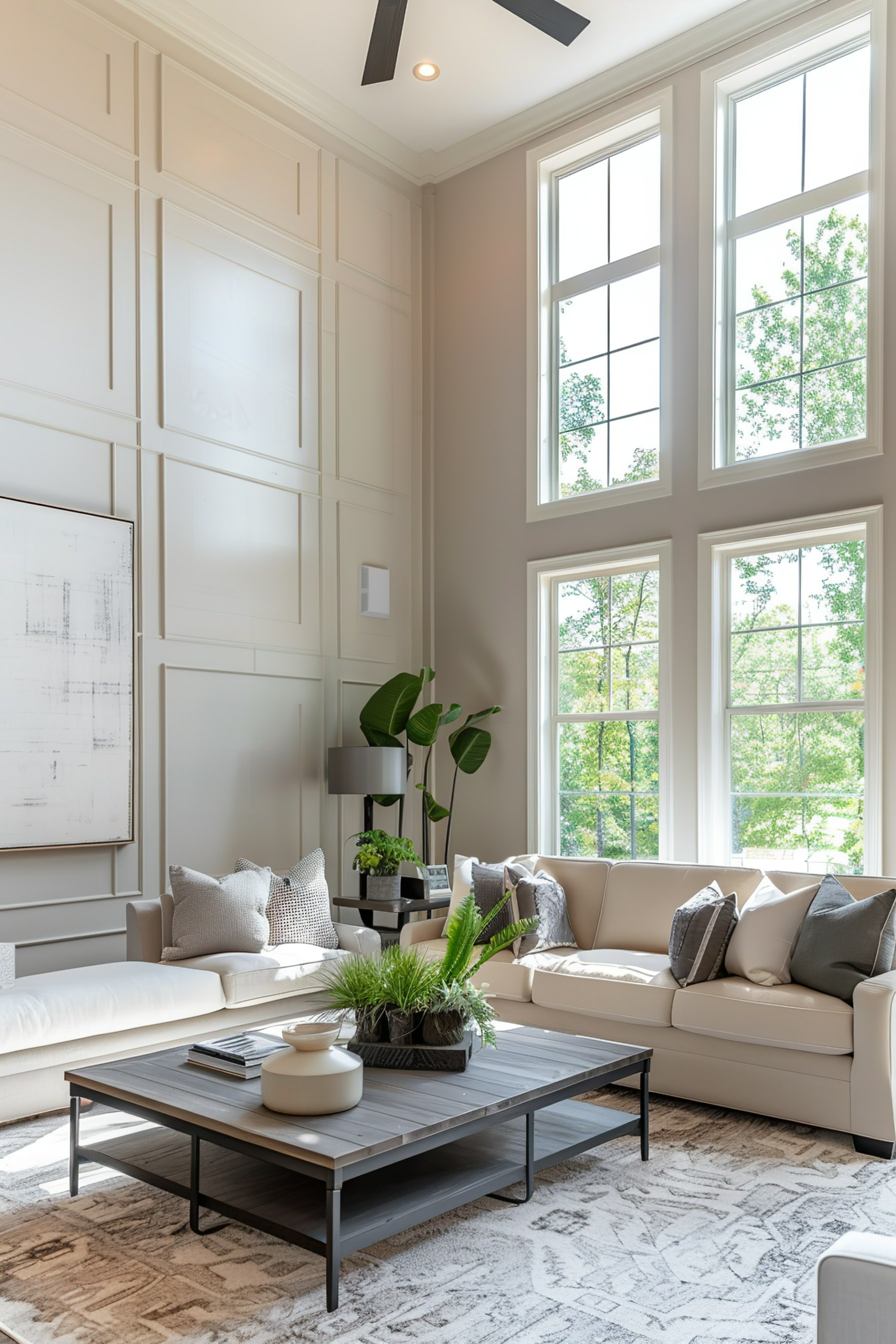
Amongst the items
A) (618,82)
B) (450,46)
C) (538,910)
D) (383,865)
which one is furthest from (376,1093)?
(618,82)

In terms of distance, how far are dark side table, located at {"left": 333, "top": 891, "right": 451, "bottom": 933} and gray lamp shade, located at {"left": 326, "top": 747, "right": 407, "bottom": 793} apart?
583mm

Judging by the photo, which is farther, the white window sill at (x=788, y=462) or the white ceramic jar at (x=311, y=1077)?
the white window sill at (x=788, y=462)

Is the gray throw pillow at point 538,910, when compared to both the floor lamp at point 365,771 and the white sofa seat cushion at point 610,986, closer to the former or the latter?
the white sofa seat cushion at point 610,986

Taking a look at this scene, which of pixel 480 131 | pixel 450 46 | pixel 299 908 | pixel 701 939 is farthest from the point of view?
pixel 480 131

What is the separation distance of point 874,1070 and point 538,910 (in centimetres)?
163

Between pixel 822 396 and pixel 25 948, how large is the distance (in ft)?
14.8

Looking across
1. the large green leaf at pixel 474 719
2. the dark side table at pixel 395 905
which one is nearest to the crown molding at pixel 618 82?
the large green leaf at pixel 474 719

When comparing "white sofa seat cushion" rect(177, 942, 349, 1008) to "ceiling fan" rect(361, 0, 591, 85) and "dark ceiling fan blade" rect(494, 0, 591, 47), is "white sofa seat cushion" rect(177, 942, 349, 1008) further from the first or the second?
"dark ceiling fan blade" rect(494, 0, 591, 47)

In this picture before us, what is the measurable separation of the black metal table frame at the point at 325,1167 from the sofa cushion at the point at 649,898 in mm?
1285

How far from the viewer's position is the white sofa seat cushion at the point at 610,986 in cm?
399

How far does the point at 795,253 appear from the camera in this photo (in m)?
5.40

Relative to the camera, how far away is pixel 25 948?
469 centimetres

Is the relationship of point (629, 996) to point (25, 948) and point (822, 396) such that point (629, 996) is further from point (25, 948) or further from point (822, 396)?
point (822, 396)

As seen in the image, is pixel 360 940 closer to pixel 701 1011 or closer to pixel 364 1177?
pixel 701 1011
